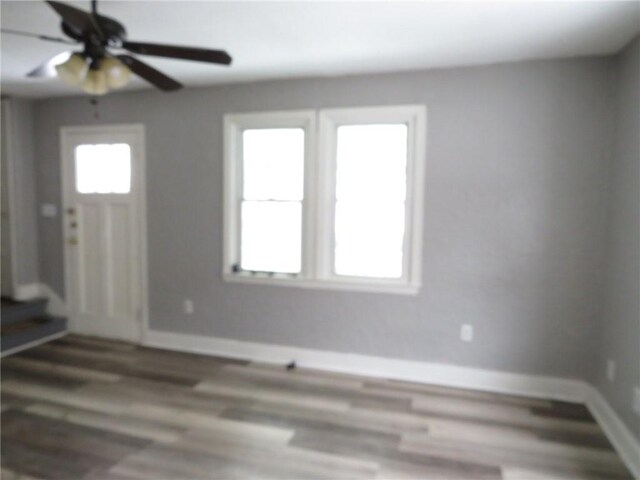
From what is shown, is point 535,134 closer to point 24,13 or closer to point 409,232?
point 409,232

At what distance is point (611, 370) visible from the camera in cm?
268

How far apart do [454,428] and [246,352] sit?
196 centimetres

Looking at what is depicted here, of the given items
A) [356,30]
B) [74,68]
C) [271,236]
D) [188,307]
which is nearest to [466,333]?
[271,236]

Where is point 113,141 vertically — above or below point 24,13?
below

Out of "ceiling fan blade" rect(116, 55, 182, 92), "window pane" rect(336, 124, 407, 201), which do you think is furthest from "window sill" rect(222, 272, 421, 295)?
"ceiling fan blade" rect(116, 55, 182, 92)

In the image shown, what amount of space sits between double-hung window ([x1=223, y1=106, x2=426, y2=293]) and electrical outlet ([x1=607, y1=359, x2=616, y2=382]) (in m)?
1.38

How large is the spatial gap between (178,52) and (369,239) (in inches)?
83.5

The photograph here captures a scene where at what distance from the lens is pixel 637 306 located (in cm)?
235

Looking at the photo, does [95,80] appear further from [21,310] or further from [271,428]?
[21,310]

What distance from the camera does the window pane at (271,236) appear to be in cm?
368

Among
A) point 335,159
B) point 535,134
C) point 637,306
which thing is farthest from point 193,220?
point 637,306

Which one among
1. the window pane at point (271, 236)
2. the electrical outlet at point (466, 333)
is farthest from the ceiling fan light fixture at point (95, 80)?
the electrical outlet at point (466, 333)

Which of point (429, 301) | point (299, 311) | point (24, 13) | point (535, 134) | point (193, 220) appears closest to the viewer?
point (24, 13)

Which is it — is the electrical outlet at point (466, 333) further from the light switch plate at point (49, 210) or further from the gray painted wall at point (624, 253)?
the light switch plate at point (49, 210)
